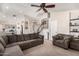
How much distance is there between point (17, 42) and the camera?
2.45m

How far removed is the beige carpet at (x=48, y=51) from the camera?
92.8 inches

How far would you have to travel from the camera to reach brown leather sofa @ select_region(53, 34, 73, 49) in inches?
98.3

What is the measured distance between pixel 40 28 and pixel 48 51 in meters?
0.69

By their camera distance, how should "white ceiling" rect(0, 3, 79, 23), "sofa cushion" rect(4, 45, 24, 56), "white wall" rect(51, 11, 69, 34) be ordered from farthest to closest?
"white wall" rect(51, 11, 69, 34) → "white ceiling" rect(0, 3, 79, 23) → "sofa cushion" rect(4, 45, 24, 56)

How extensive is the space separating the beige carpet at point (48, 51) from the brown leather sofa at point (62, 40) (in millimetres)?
122

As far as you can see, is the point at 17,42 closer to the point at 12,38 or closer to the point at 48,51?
the point at 12,38

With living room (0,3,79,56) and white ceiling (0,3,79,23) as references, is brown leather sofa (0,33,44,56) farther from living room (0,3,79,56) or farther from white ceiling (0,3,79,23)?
white ceiling (0,3,79,23)

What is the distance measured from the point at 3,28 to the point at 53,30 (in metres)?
1.42

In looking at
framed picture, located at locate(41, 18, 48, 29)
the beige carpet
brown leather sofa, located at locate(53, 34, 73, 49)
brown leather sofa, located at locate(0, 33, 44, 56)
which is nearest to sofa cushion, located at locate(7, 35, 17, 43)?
brown leather sofa, located at locate(0, 33, 44, 56)

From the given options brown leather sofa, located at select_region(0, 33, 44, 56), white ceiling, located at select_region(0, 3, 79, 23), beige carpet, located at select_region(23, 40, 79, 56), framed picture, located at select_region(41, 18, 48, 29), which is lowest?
beige carpet, located at select_region(23, 40, 79, 56)

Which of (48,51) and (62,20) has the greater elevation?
(62,20)

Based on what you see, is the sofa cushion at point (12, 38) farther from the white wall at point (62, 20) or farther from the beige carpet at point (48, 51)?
the white wall at point (62, 20)

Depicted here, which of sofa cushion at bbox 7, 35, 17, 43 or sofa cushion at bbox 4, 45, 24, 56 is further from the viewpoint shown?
sofa cushion at bbox 7, 35, 17, 43

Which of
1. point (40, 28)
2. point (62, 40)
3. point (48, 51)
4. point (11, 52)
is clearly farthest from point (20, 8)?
point (62, 40)
